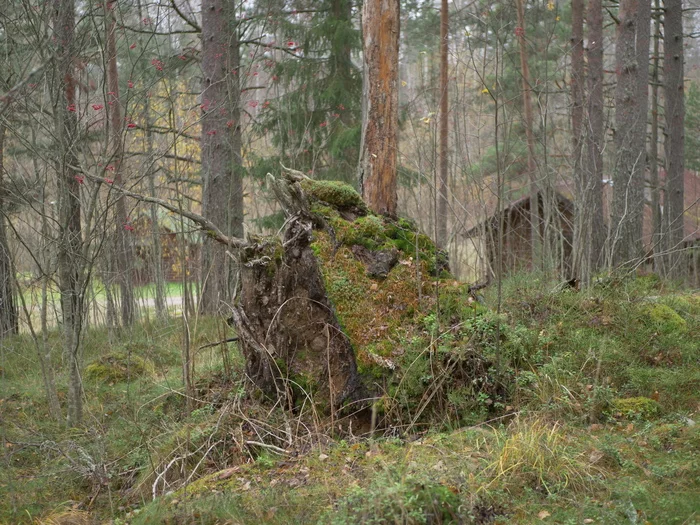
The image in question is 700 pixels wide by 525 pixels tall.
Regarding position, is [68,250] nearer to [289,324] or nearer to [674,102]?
[289,324]

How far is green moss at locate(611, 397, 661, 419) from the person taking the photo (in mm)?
4730

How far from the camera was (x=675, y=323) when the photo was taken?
5.89 meters

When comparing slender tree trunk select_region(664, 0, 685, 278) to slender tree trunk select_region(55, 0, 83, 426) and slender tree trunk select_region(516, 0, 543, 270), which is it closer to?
slender tree trunk select_region(516, 0, 543, 270)

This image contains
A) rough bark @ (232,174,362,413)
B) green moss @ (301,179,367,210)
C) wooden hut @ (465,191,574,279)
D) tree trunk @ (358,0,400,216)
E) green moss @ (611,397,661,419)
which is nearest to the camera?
green moss @ (611,397,661,419)

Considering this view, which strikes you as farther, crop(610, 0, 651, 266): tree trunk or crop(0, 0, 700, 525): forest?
crop(610, 0, 651, 266): tree trunk

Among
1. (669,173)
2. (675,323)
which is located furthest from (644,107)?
(675,323)

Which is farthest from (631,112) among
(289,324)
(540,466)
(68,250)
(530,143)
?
(68,250)

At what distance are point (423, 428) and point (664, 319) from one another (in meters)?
2.65

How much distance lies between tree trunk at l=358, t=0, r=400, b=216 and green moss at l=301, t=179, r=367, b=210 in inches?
54.0

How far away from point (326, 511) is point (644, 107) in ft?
29.7

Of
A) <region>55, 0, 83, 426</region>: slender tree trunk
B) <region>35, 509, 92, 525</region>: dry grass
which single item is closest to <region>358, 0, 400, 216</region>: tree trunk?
<region>55, 0, 83, 426</region>: slender tree trunk

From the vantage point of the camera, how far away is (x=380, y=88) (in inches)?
300

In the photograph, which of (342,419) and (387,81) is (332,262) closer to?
(342,419)

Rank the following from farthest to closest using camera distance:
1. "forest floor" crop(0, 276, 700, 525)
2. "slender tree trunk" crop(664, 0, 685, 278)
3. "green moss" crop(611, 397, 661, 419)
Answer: "slender tree trunk" crop(664, 0, 685, 278) → "green moss" crop(611, 397, 661, 419) → "forest floor" crop(0, 276, 700, 525)
